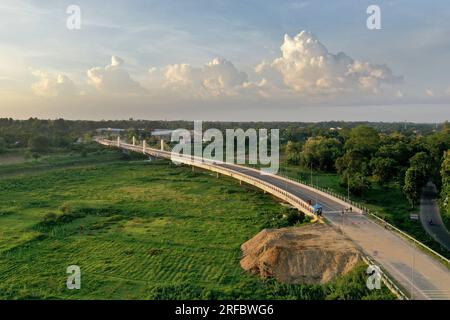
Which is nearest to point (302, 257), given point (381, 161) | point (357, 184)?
point (357, 184)

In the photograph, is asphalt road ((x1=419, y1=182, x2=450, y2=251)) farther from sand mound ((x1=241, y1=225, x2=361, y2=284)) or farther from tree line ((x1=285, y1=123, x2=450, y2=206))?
sand mound ((x1=241, y1=225, x2=361, y2=284))

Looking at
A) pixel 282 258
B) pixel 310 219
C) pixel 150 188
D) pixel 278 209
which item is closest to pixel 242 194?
pixel 278 209

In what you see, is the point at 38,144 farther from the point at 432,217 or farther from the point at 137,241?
the point at 432,217

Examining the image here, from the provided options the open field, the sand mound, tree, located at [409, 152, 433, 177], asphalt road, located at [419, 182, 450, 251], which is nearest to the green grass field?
the sand mound

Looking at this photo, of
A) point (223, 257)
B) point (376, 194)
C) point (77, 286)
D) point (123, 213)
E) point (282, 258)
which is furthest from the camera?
point (376, 194)

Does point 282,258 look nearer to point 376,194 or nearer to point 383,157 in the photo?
point 376,194
